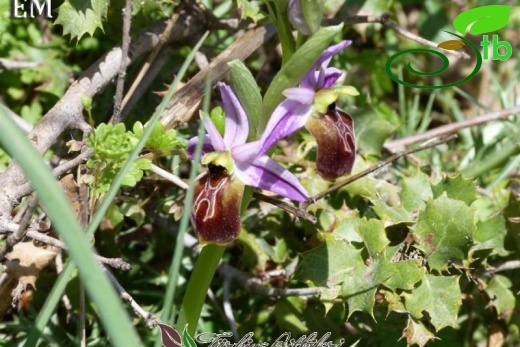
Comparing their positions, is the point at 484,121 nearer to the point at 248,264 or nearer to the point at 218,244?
the point at 248,264

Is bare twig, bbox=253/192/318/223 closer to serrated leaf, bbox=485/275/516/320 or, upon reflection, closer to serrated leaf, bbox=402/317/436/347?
serrated leaf, bbox=402/317/436/347

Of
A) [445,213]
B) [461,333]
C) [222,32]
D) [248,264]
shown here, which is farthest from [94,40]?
[461,333]

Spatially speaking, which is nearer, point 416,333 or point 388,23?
point 416,333

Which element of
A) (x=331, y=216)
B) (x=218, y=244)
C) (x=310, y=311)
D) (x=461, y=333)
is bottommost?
(x=461, y=333)

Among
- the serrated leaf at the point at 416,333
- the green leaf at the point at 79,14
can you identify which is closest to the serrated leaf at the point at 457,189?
the serrated leaf at the point at 416,333

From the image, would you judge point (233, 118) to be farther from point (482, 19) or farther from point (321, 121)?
point (482, 19)

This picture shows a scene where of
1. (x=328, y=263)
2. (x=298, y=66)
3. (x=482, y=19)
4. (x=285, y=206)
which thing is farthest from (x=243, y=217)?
(x=482, y=19)
